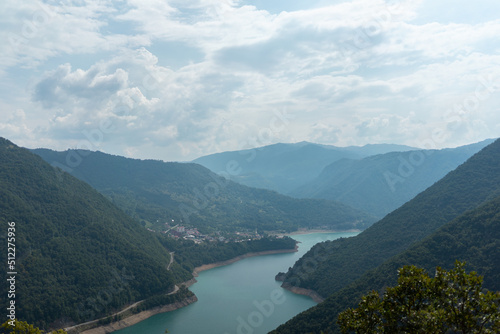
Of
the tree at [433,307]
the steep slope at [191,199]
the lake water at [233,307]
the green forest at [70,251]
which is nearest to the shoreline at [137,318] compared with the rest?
the lake water at [233,307]

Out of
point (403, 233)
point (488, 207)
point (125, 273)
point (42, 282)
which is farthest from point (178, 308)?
point (488, 207)

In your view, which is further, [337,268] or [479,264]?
[337,268]

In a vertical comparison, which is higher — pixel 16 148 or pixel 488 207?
pixel 16 148

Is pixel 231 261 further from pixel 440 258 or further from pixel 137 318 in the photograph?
pixel 440 258

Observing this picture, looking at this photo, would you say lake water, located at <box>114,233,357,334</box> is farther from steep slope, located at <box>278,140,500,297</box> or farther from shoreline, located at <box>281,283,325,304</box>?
steep slope, located at <box>278,140,500,297</box>

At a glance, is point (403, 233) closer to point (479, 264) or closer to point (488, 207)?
point (488, 207)

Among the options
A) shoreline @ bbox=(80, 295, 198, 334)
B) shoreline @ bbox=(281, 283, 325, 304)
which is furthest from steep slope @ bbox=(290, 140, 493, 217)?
shoreline @ bbox=(80, 295, 198, 334)

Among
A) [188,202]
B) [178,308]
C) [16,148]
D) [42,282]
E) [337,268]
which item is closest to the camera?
[42,282]
